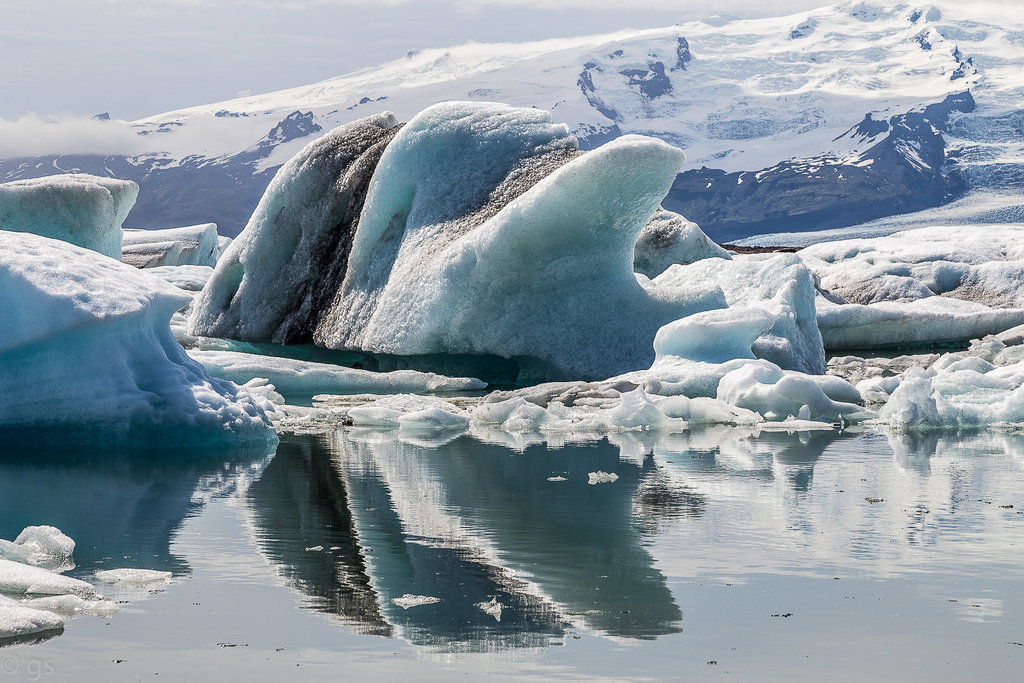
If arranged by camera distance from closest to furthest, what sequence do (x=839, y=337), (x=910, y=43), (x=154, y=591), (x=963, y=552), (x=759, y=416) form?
(x=154, y=591) → (x=963, y=552) → (x=759, y=416) → (x=839, y=337) → (x=910, y=43)

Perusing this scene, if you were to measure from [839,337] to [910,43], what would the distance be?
169m

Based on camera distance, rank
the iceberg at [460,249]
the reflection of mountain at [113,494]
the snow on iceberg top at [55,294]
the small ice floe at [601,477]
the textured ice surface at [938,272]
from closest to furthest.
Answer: the reflection of mountain at [113,494]
the small ice floe at [601,477]
the snow on iceberg top at [55,294]
the iceberg at [460,249]
the textured ice surface at [938,272]

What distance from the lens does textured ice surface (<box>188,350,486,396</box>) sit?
424 inches

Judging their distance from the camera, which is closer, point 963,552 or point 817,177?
point 963,552

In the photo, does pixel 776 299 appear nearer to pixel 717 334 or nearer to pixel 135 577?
pixel 717 334

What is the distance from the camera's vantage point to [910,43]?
173625 mm

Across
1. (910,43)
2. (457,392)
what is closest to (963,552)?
(457,392)

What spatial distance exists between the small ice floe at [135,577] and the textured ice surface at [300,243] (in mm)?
10122

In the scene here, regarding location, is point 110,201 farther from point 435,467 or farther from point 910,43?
point 910,43

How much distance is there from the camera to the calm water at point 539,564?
294 cm

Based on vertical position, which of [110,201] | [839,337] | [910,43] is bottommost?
[839,337]

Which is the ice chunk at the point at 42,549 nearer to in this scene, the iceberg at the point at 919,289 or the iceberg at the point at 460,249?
the iceberg at the point at 460,249

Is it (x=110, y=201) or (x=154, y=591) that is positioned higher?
(x=110, y=201)

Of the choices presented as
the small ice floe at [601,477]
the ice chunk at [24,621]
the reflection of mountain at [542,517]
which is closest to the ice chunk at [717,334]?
the reflection of mountain at [542,517]
